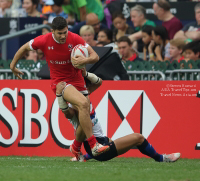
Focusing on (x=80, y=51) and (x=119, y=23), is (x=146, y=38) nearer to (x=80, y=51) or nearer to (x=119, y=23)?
(x=119, y=23)

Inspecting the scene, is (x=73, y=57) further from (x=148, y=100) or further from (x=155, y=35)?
(x=155, y=35)

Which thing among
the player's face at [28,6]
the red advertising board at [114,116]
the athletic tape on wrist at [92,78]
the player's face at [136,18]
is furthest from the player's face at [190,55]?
the player's face at [28,6]

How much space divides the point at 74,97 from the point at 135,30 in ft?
21.4

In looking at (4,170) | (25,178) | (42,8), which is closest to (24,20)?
(42,8)

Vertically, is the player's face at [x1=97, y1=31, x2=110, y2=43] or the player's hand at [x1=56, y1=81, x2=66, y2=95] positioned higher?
the player's face at [x1=97, y1=31, x2=110, y2=43]

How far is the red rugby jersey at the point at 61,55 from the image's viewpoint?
8.25 meters

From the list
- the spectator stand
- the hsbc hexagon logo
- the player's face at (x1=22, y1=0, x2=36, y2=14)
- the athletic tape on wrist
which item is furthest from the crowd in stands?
the athletic tape on wrist

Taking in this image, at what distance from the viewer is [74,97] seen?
7922mm

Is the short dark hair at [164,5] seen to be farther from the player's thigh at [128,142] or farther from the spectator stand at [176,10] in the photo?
the player's thigh at [128,142]

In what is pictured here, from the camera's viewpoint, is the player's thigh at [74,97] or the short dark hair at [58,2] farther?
the short dark hair at [58,2]

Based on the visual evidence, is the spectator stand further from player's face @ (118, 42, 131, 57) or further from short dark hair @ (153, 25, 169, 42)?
player's face @ (118, 42, 131, 57)

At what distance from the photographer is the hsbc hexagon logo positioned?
9.92 m

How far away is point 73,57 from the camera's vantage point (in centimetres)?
798

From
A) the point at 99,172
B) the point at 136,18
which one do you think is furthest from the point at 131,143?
the point at 136,18
